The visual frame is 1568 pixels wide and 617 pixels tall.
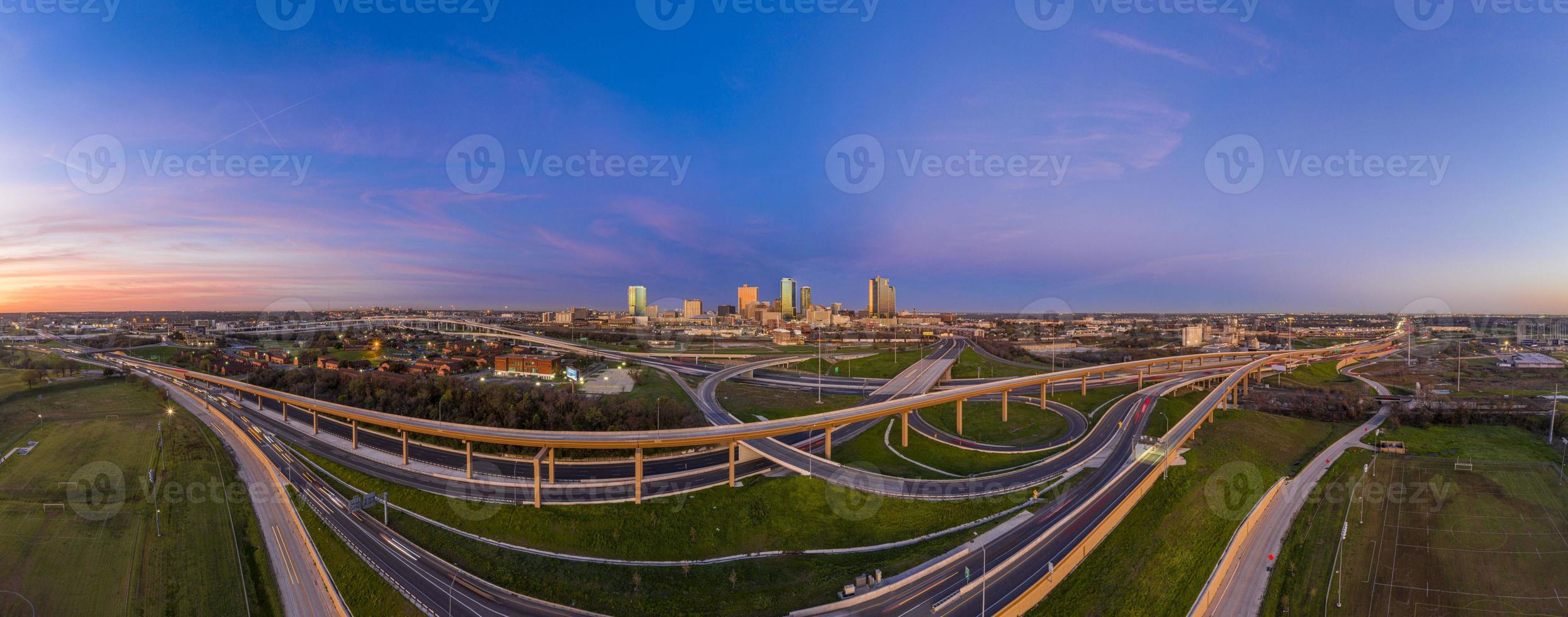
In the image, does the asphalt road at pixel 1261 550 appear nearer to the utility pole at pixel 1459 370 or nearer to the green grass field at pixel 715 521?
the green grass field at pixel 715 521

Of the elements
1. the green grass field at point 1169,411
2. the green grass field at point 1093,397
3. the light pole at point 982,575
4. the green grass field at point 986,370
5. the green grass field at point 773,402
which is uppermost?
the green grass field at point 986,370

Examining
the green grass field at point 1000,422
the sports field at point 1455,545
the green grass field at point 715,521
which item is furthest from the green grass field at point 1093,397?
the green grass field at point 715,521

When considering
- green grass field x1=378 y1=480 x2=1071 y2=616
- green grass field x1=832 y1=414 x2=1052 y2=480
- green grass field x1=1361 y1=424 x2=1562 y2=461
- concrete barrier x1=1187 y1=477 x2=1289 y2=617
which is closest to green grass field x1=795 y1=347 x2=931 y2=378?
green grass field x1=832 y1=414 x2=1052 y2=480

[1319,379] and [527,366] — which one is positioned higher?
[527,366]

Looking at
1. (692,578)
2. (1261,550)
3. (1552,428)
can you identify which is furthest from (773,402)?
(1552,428)

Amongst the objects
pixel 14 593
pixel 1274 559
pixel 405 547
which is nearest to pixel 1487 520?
pixel 1274 559

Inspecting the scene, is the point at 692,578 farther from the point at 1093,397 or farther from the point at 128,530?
the point at 1093,397
